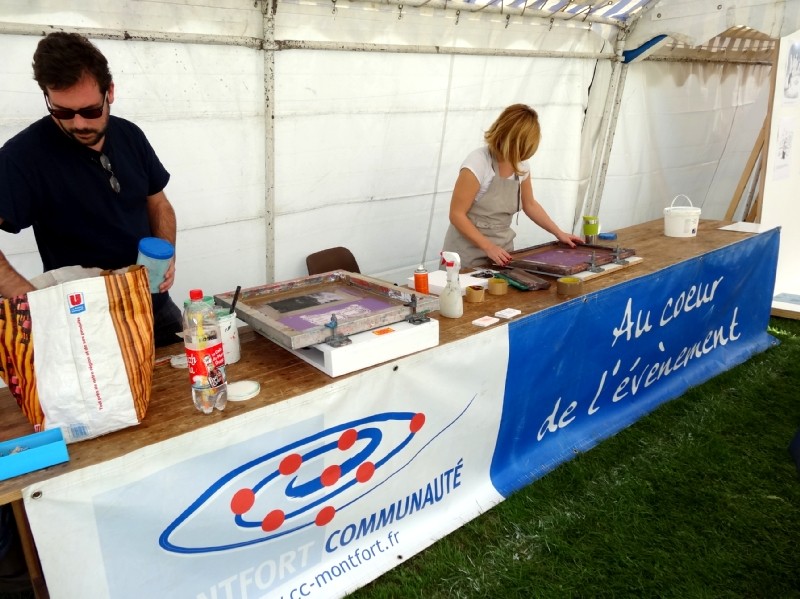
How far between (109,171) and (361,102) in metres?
1.69

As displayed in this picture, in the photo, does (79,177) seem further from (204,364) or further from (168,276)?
(204,364)

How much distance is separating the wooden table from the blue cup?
0.99 ft

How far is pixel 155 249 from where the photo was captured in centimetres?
160

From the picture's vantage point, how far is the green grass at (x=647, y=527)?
194 centimetres

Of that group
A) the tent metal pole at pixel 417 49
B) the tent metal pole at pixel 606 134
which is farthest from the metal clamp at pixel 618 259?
the tent metal pole at pixel 606 134

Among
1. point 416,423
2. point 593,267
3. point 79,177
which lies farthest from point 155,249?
point 593,267

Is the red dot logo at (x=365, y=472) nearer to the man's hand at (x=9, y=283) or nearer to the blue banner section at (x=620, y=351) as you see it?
the blue banner section at (x=620, y=351)

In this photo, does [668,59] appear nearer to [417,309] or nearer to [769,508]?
[769,508]

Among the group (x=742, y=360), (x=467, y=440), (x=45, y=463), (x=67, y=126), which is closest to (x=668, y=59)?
(x=742, y=360)

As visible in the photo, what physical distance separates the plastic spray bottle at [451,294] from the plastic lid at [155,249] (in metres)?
0.97

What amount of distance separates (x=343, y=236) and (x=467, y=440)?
173cm

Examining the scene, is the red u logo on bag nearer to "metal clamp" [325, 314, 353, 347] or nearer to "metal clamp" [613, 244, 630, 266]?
"metal clamp" [325, 314, 353, 347]

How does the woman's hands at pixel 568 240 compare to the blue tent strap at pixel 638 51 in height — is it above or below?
below

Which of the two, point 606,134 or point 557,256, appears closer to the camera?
point 557,256
